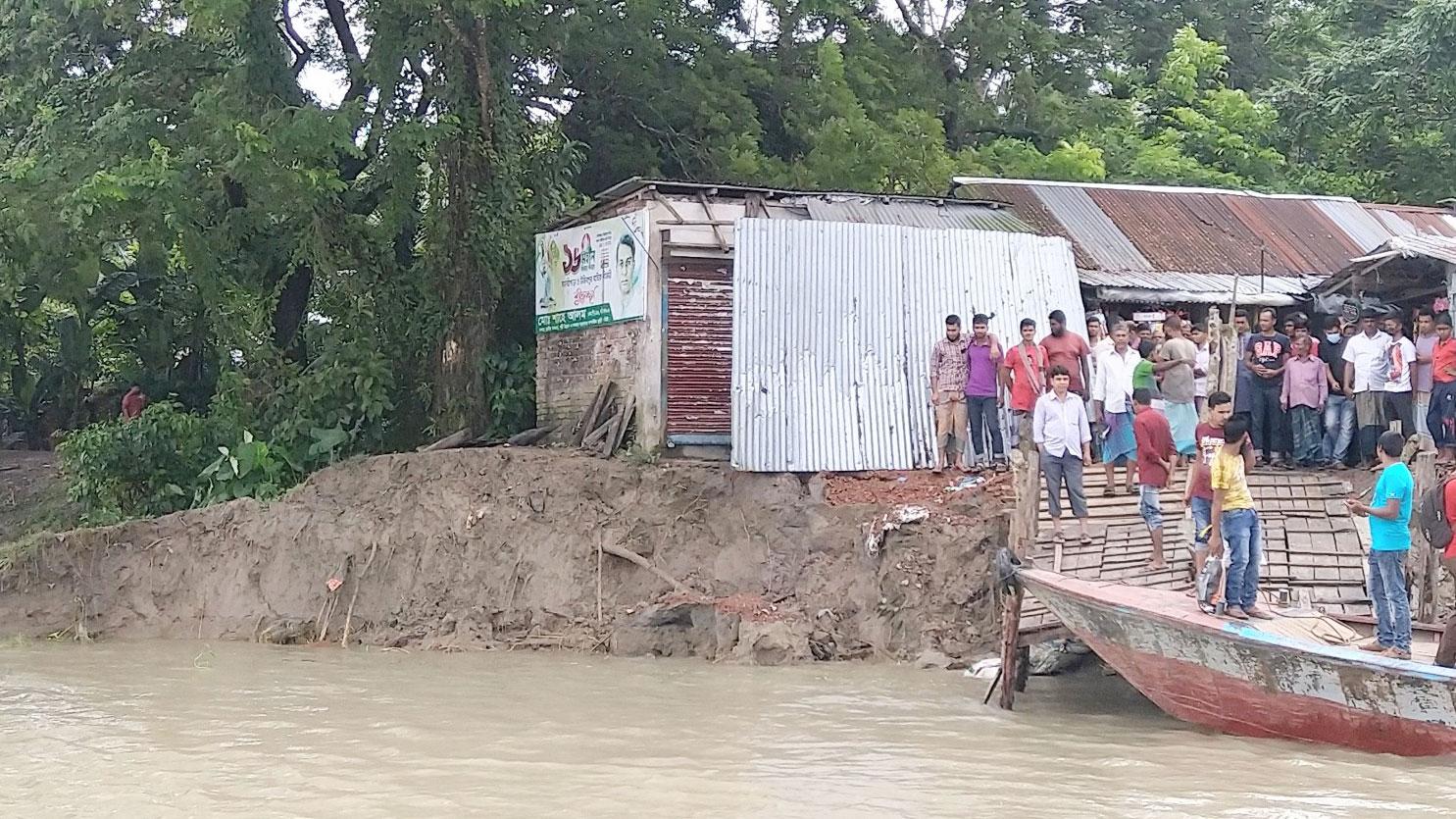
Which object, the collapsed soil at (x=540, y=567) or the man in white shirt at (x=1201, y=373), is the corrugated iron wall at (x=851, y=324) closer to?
the collapsed soil at (x=540, y=567)

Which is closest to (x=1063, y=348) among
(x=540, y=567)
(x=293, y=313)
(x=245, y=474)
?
(x=540, y=567)

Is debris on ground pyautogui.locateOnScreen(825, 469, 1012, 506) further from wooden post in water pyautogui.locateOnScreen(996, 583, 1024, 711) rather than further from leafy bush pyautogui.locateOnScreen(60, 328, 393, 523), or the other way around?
leafy bush pyautogui.locateOnScreen(60, 328, 393, 523)

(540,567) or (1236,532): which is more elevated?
(1236,532)

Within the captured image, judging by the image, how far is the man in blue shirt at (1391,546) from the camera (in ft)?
29.7

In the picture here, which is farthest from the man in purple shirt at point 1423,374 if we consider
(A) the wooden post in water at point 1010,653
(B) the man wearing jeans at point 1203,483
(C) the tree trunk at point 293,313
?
(C) the tree trunk at point 293,313

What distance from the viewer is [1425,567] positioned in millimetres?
11312

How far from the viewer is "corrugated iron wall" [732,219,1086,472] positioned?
552 inches


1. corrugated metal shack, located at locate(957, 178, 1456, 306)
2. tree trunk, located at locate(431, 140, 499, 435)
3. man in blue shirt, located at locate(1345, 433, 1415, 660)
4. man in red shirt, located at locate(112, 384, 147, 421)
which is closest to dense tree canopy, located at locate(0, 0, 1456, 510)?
tree trunk, located at locate(431, 140, 499, 435)

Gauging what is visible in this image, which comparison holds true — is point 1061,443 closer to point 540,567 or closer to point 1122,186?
point 540,567

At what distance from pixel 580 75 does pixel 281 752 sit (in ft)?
39.9

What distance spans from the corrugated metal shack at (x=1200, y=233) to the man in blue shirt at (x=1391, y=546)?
7.03 m

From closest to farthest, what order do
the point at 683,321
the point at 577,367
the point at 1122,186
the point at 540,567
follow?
the point at 540,567
the point at 683,321
the point at 577,367
the point at 1122,186

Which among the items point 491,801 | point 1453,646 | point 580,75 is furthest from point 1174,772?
point 580,75

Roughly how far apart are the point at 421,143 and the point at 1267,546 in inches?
394
